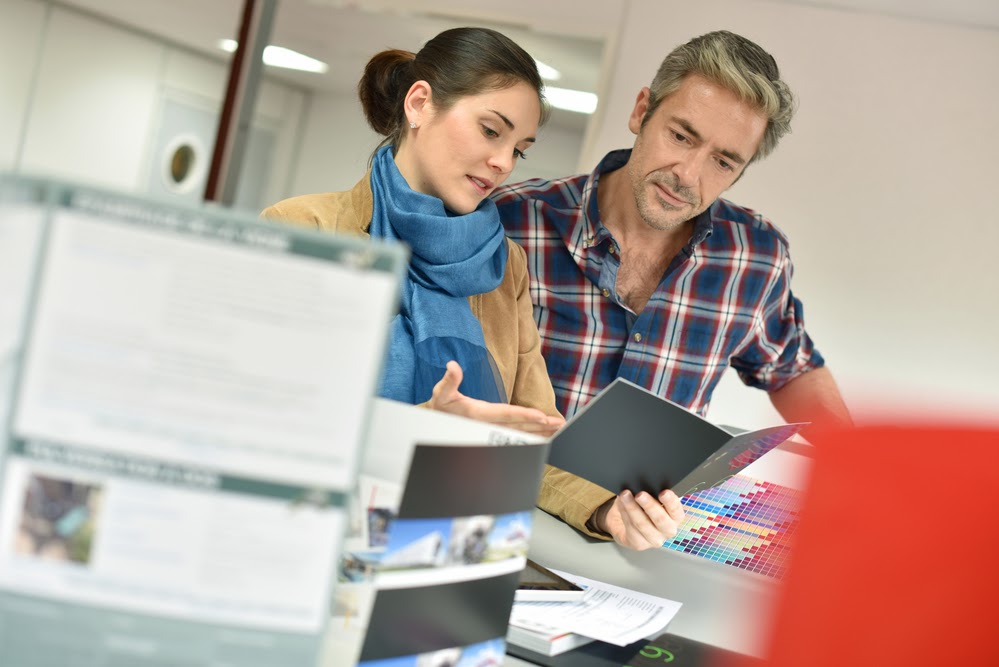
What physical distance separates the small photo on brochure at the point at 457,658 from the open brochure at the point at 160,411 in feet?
0.54

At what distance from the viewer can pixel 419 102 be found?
1.66 metres

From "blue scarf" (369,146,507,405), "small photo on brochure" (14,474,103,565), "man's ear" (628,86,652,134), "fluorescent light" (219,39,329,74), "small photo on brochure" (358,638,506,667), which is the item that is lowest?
"small photo on brochure" (358,638,506,667)

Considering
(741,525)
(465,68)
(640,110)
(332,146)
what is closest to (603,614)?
(741,525)

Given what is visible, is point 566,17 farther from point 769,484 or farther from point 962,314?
point 769,484

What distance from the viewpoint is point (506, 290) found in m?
1.74

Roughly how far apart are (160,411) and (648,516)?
0.85 meters

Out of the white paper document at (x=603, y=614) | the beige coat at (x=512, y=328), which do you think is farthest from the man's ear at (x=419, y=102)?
the white paper document at (x=603, y=614)

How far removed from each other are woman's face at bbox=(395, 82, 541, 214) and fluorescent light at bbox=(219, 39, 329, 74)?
331 centimetres

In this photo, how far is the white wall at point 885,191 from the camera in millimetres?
4027

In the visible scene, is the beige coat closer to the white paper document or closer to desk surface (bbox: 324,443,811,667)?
desk surface (bbox: 324,443,811,667)

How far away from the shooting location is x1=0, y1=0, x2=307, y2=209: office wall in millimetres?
4871

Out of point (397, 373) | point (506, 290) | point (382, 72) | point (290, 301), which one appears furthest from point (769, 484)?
point (290, 301)

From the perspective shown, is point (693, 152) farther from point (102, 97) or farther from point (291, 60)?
point (102, 97)

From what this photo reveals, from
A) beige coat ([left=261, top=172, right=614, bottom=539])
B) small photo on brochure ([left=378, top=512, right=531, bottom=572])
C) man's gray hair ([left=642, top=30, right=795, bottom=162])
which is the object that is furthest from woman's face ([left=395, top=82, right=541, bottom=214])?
small photo on brochure ([left=378, top=512, right=531, bottom=572])
